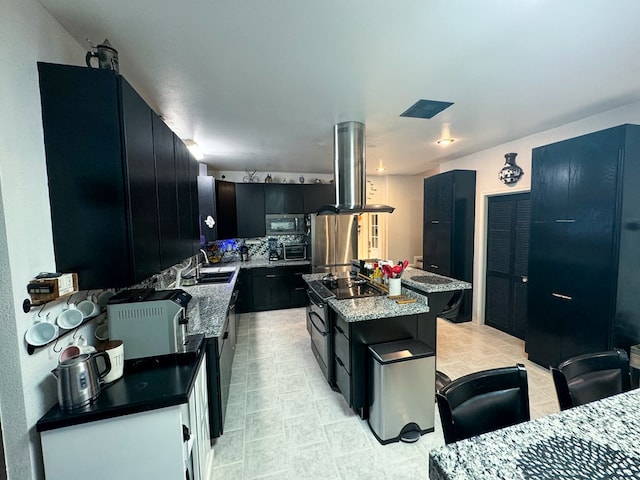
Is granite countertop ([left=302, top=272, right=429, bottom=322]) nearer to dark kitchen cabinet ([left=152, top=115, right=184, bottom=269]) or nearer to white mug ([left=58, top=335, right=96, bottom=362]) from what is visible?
dark kitchen cabinet ([left=152, top=115, right=184, bottom=269])

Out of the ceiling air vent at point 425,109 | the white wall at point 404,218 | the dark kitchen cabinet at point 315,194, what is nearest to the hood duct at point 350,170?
the ceiling air vent at point 425,109

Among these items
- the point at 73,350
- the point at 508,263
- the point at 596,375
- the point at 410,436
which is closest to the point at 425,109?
the point at 596,375

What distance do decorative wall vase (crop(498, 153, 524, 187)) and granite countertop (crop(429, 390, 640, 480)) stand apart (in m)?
3.26

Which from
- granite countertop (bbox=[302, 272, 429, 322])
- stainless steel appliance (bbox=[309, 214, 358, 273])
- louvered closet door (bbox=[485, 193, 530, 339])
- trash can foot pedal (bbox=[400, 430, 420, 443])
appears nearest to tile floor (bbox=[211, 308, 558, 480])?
trash can foot pedal (bbox=[400, 430, 420, 443])

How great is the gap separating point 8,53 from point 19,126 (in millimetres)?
271

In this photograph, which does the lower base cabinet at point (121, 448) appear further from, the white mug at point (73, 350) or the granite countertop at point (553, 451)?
the granite countertop at point (553, 451)

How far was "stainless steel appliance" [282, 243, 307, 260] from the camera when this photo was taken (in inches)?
206

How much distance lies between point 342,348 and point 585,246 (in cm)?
248

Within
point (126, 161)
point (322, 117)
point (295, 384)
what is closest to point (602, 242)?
point (322, 117)

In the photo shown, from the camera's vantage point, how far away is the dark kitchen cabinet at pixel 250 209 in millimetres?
4965

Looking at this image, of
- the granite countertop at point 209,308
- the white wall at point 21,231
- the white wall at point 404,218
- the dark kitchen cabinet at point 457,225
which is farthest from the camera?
the white wall at point 404,218

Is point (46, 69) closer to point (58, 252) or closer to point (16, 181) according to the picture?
point (16, 181)

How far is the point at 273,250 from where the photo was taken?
17.4ft

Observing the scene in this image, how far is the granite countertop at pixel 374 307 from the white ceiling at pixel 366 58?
175 cm
